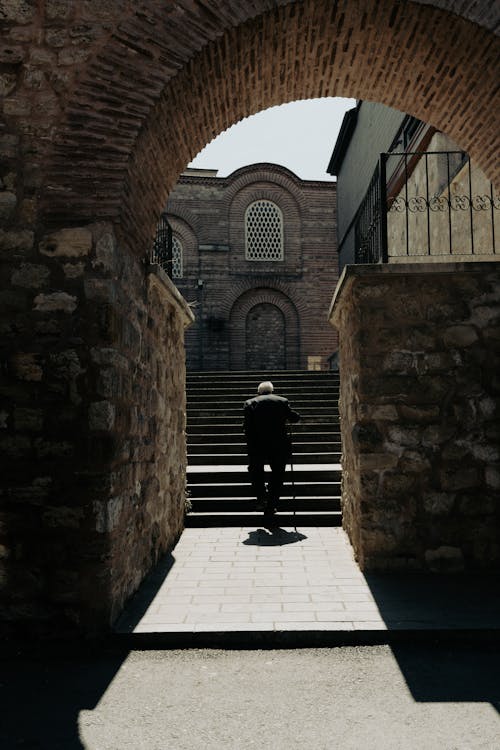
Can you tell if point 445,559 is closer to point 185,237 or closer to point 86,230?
point 86,230

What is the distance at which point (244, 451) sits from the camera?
9469 mm

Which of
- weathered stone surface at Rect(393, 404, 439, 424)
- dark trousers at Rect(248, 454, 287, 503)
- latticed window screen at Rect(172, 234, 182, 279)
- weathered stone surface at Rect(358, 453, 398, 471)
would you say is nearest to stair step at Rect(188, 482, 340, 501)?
dark trousers at Rect(248, 454, 287, 503)

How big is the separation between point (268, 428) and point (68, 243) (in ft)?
13.1

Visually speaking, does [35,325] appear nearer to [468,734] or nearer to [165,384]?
[165,384]

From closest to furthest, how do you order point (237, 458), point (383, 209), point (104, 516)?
point (104, 516)
point (383, 209)
point (237, 458)

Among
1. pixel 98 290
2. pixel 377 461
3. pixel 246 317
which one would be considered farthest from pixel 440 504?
pixel 246 317

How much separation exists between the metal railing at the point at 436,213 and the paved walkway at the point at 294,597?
2.89 metres

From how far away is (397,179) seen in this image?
11.4 metres

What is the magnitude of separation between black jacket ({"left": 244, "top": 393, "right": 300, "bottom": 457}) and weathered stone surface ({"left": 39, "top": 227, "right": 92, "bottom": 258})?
389 cm

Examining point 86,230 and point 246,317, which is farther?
point 246,317

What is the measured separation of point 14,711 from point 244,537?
392 centimetres

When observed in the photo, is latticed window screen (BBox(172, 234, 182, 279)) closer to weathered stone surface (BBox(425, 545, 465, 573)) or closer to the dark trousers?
the dark trousers

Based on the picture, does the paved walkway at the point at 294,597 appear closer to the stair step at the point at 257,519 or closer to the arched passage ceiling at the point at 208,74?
the stair step at the point at 257,519

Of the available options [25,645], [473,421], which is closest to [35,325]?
[25,645]
